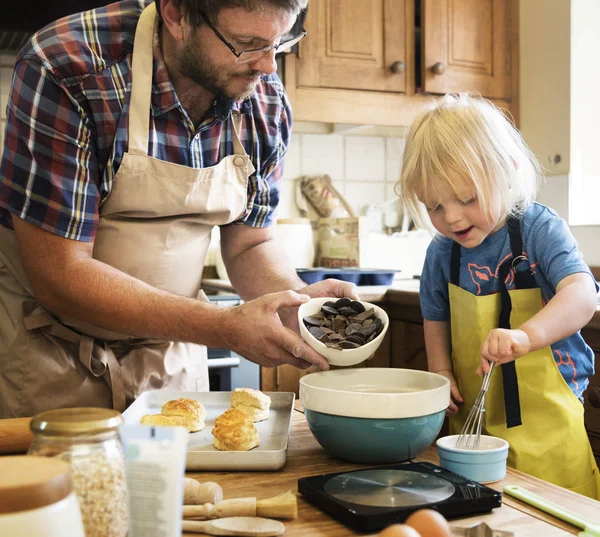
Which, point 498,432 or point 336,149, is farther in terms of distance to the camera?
point 336,149

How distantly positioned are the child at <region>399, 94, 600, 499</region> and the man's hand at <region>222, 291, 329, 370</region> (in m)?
0.37

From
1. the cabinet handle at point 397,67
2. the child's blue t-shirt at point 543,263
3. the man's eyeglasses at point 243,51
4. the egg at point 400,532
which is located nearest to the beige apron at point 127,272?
the man's eyeglasses at point 243,51

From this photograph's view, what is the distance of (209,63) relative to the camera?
4.17 feet

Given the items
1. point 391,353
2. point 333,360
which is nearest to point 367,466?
point 333,360

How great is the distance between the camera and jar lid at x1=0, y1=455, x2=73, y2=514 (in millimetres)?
437

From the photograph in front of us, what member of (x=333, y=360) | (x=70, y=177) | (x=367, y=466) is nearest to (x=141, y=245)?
(x=70, y=177)

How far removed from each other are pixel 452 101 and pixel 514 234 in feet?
1.05

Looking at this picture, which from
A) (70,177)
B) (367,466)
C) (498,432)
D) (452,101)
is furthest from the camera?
(452,101)

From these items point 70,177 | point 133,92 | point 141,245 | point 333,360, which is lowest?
point 333,360

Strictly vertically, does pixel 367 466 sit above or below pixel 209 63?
below

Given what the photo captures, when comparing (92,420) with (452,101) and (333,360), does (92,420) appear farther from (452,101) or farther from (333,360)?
(452,101)

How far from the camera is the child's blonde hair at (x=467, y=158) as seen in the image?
1.32 m

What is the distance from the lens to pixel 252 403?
1.09m

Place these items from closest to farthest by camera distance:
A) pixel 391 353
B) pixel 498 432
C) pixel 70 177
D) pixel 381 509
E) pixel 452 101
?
pixel 381 509
pixel 70 177
pixel 498 432
pixel 452 101
pixel 391 353
